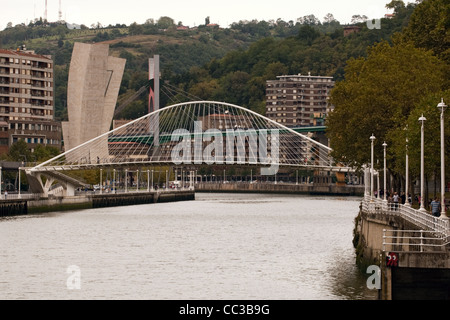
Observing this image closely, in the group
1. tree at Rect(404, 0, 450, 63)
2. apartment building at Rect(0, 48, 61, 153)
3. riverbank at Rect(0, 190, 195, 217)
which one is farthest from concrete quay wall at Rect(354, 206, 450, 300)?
apartment building at Rect(0, 48, 61, 153)

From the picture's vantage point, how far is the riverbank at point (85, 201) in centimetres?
8744

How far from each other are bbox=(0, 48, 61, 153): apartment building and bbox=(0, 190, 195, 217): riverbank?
23.5 m

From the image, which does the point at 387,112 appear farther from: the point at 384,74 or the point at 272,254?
the point at 272,254

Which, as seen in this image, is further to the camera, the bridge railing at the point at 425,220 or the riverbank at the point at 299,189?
the riverbank at the point at 299,189

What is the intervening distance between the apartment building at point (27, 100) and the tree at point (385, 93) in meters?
85.4

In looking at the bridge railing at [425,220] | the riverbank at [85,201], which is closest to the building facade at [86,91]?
the riverbank at [85,201]

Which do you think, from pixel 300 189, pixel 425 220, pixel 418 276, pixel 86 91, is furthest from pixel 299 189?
pixel 418 276

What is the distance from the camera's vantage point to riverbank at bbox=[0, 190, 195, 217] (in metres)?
87.4

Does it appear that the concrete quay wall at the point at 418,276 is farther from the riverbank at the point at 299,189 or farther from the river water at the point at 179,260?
the riverbank at the point at 299,189

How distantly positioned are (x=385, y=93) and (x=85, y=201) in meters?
47.9

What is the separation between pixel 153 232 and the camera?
70.3 m

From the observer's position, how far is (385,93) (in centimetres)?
6688

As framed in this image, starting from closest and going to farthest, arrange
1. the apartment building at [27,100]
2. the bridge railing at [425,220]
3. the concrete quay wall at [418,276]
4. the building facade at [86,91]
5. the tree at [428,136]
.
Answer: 1. the concrete quay wall at [418,276]
2. the bridge railing at [425,220]
3. the tree at [428,136]
4. the building facade at [86,91]
5. the apartment building at [27,100]
